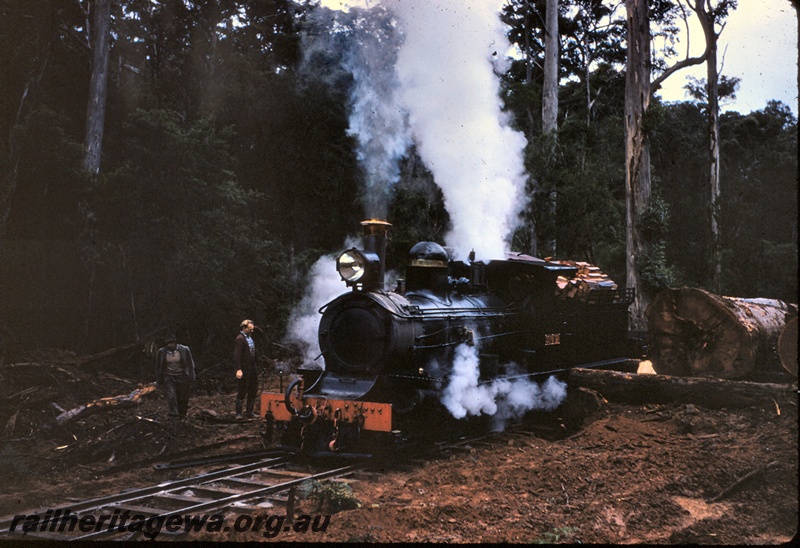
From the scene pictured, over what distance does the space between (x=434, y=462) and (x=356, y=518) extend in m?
2.55

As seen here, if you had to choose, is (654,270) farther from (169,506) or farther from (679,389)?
(169,506)

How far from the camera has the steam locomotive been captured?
315 inches

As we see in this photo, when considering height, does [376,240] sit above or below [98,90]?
below

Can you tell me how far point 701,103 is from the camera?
35281mm

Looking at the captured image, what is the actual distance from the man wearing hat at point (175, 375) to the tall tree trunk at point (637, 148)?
9807 millimetres

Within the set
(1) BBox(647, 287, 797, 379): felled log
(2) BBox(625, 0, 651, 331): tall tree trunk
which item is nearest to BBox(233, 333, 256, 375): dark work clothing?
(1) BBox(647, 287, 797, 379): felled log

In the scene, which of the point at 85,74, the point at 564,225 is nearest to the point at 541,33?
the point at 564,225

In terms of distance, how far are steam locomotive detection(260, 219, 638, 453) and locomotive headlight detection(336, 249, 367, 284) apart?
13 millimetres

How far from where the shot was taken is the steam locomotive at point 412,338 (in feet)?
26.3

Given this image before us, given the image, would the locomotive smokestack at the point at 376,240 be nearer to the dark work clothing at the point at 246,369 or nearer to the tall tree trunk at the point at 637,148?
the dark work clothing at the point at 246,369

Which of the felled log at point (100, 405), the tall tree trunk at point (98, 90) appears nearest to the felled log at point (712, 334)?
the felled log at point (100, 405)

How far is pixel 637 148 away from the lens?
15.5m

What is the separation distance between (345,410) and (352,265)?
1.74 m

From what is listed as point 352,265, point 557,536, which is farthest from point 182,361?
point 557,536
